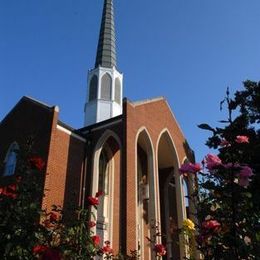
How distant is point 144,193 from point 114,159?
2.63 meters

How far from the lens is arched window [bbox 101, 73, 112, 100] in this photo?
29703mm

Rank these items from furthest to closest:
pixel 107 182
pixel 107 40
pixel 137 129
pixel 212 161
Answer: pixel 107 40 → pixel 107 182 → pixel 137 129 → pixel 212 161

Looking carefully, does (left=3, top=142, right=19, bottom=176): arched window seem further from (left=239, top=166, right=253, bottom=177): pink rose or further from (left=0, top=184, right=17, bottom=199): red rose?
(left=239, top=166, right=253, bottom=177): pink rose

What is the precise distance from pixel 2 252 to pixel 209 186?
216cm

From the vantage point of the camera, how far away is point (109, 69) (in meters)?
31.6

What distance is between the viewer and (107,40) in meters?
37.2

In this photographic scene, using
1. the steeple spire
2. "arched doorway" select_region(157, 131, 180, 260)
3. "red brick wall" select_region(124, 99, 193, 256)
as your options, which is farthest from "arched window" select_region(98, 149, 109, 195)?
the steeple spire

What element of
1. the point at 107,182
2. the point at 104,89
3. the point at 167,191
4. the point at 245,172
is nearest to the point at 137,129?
the point at 107,182

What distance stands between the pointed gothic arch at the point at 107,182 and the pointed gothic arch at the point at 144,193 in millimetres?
1208

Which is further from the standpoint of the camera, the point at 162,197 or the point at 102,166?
the point at 162,197

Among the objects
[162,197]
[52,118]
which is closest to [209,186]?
[52,118]

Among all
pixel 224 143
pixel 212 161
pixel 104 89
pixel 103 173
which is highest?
pixel 104 89

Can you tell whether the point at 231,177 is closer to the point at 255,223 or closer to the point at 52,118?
the point at 255,223

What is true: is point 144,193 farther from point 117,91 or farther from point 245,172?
point 245,172
